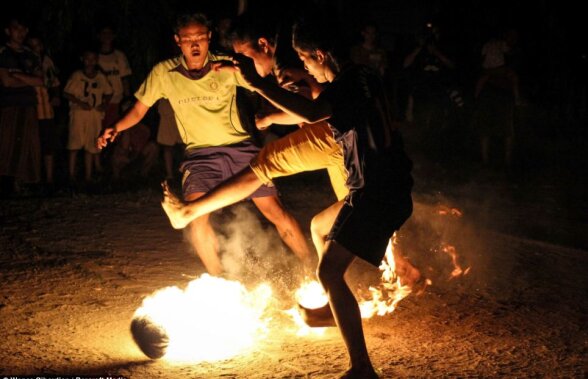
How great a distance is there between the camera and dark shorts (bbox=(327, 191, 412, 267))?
155 inches

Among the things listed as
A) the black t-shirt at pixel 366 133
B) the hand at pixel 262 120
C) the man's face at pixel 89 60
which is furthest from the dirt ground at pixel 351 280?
the man's face at pixel 89 60

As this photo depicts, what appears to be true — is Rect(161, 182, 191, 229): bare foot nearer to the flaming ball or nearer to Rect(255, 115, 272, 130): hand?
Rect(255, 115, 272, 130): hand

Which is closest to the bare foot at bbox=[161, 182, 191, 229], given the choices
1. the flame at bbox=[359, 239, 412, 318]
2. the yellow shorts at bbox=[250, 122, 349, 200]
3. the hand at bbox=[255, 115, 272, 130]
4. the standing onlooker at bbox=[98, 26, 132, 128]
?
the yellow shorts at bbox=[250, 122, 349, 200]

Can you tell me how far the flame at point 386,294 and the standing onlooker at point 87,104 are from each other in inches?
244

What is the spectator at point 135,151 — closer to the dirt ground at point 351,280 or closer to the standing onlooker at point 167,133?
the standing onlooker at point 167,133

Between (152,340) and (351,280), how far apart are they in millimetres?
2258

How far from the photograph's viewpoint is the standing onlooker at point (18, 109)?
369 inches

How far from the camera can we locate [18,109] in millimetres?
9781

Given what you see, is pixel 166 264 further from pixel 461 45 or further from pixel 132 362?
pixel 461 45

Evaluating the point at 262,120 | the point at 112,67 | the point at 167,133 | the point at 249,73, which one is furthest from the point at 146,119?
the point at 249,73

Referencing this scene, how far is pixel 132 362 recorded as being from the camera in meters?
4.29

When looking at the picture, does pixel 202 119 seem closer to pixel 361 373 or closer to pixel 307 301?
pixel 307 301

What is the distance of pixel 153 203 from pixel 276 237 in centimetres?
239

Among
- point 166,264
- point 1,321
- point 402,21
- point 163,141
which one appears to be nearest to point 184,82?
point 166,264
